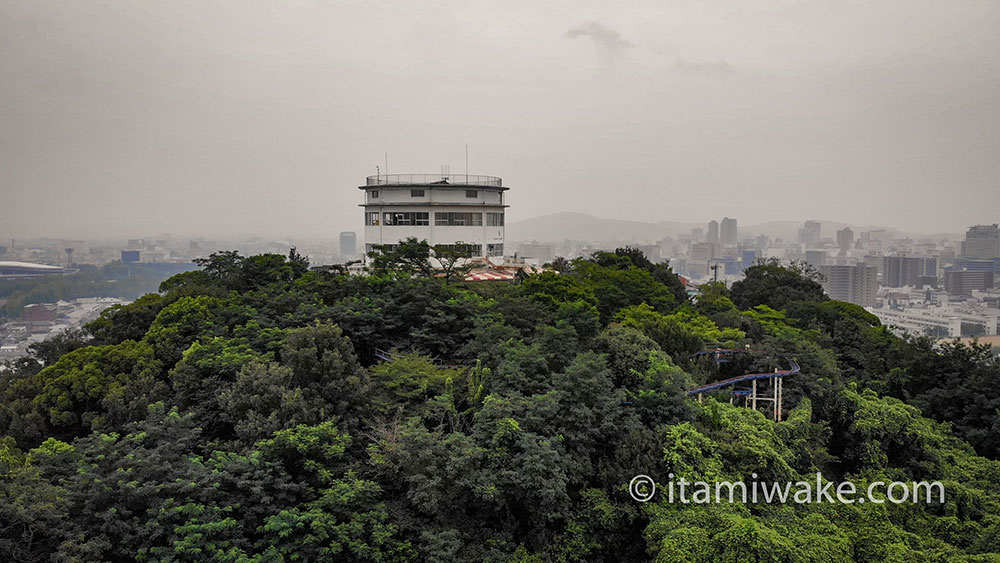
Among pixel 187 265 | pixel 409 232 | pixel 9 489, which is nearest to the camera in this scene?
pixel 9 489

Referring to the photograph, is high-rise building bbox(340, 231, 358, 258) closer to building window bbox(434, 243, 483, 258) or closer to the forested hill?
building window bbox(434, 243, 483, 258)

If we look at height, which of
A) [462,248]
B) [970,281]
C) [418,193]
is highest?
[418,193]

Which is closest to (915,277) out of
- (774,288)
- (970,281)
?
(970,281)

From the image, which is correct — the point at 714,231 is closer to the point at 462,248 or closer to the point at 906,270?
the point at 906,270

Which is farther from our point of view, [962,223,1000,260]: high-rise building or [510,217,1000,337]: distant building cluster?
[962,223,1000,260]: high-rise building

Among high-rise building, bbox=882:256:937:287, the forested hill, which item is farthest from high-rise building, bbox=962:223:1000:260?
the forested hill

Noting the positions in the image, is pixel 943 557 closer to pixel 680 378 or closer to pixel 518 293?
pixel 680 378

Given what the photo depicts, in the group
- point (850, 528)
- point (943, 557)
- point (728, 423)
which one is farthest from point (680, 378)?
point (943, 557)
